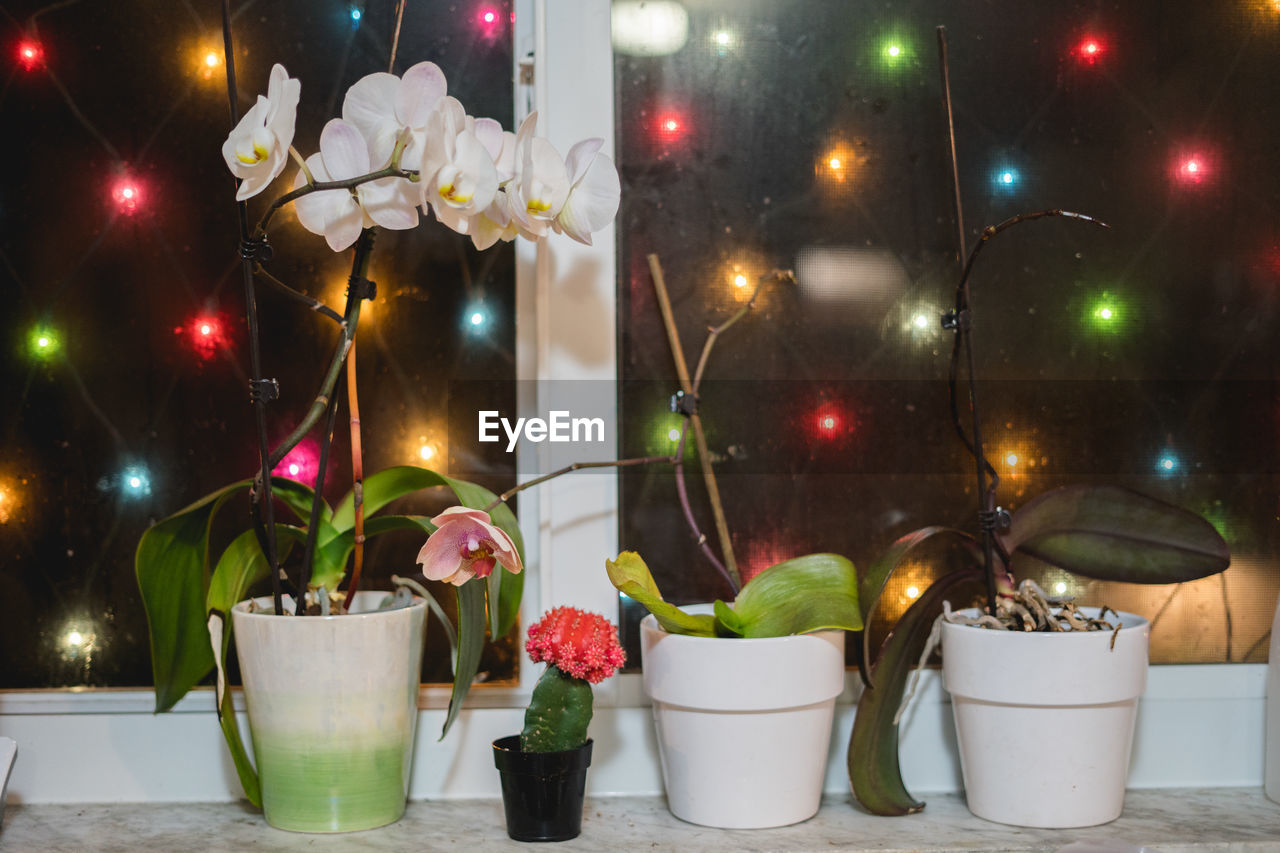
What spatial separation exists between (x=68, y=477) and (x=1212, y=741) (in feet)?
3.67

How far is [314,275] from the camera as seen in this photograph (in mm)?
993

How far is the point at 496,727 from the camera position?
0.96 meters

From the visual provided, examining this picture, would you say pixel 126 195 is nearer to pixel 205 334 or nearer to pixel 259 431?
pixel 205 334

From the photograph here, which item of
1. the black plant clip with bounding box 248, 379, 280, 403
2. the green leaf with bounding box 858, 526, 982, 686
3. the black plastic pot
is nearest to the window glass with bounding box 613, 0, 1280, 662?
the green leaf with bounding box 858, 526, 982, 686

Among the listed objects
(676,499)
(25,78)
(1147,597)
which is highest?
(25,78)

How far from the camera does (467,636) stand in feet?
2.68

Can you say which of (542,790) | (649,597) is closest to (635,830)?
(542,790)

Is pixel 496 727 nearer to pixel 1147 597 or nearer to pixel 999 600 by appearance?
pixel 999 600

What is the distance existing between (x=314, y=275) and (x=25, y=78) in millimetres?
333

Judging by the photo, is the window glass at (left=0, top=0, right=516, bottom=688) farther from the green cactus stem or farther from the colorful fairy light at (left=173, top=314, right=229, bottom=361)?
the green cactus stem

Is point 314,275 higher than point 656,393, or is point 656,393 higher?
point 314,275

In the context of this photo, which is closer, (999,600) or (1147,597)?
(999,600)

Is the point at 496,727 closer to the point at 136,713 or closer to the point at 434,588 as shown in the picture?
the point at 434,588

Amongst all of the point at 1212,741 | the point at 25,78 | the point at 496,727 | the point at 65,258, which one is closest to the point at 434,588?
the point at 496,727
